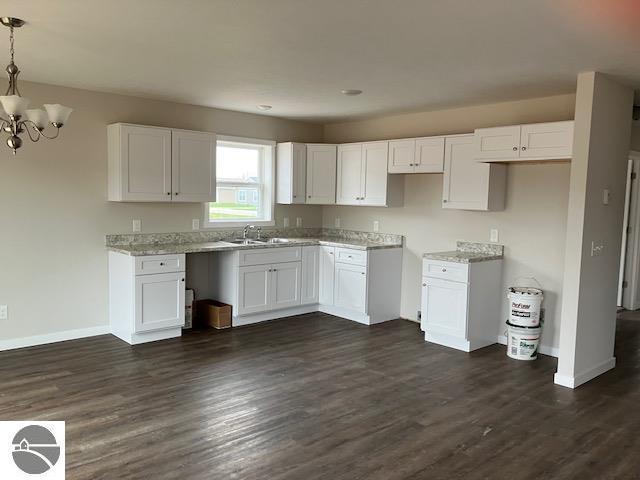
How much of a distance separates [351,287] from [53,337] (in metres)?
3.03

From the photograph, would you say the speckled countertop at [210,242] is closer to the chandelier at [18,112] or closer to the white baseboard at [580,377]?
the chandelier at [18,112]

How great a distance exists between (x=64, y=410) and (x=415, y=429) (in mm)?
2261

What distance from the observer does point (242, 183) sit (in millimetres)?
6305

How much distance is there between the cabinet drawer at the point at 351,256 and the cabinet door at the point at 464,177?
3.39 ft

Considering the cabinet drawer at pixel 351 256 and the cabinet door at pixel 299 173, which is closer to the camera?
the cabinet drawer at pixel 351 256

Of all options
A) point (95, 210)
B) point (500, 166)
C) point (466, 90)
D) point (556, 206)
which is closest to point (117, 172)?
point (95, 210)

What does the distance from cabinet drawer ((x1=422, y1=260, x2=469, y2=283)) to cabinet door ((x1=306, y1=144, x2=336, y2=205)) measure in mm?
1761

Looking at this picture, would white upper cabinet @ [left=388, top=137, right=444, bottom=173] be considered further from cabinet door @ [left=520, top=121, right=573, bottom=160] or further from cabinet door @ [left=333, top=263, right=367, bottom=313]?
cabinet door @ [left=333, top=263, right=367, bottom=313]

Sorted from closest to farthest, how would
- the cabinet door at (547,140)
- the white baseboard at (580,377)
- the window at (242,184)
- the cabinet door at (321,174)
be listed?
the white baseboard at (580,377) < the cabinet door at (547,140) < the window at (242,184) < the cabinet door at (321,174)

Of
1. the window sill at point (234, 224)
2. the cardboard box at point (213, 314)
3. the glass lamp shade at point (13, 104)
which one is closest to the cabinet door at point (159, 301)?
the cardboard box at point (213, 314)

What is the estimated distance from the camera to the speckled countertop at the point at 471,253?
492 centimetres

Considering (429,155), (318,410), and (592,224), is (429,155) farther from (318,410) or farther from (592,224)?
(318,410)

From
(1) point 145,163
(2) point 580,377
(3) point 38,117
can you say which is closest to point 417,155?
(2) point 580,377

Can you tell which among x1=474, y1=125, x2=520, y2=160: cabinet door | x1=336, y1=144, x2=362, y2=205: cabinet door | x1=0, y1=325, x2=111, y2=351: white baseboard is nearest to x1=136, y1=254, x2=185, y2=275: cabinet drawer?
x1=0, y1=325, x2=111, y2=351: white baseboard
